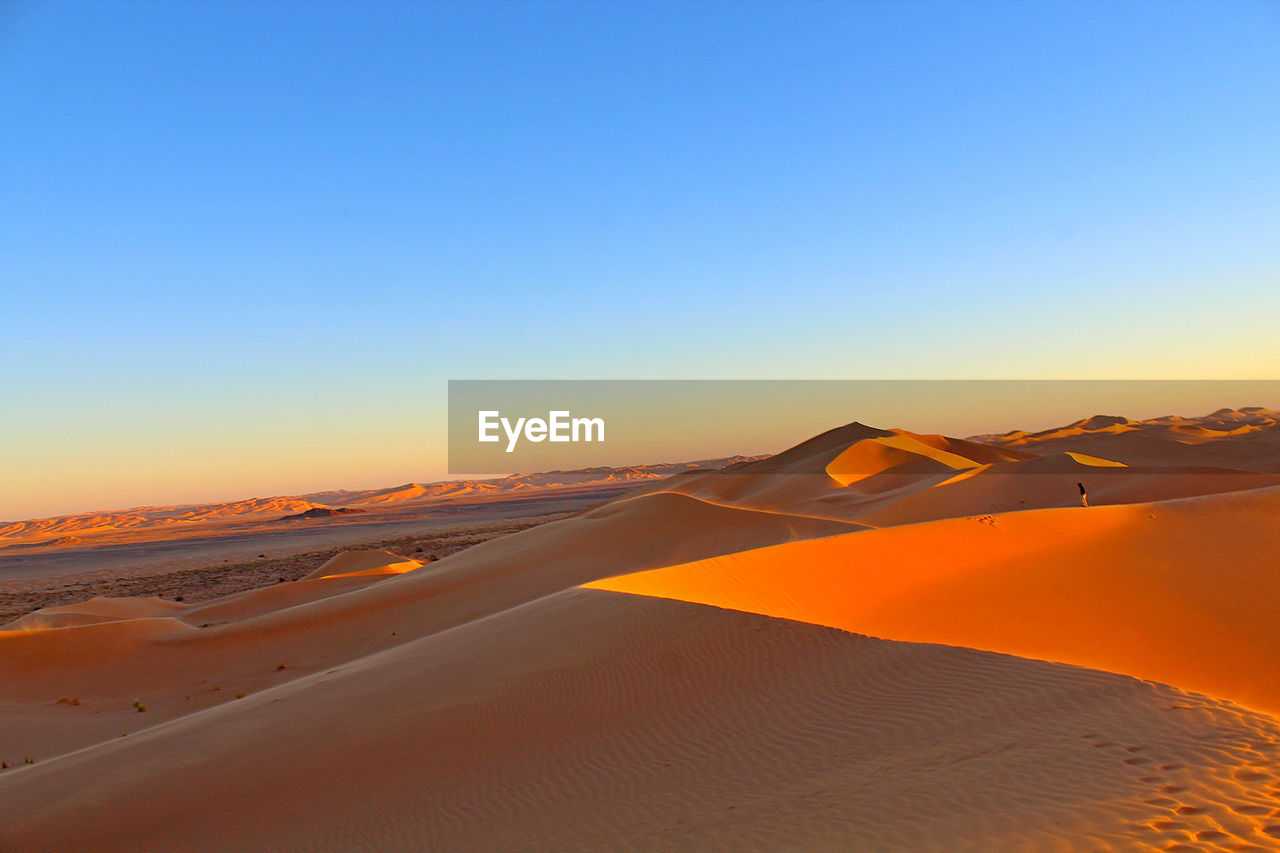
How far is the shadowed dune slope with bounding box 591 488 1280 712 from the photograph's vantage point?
951cm

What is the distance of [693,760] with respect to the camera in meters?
5.24

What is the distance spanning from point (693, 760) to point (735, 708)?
0.95 metres

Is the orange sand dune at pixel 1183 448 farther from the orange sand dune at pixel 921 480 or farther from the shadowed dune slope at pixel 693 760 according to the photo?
the shadowed dune slope at pixel 693 760

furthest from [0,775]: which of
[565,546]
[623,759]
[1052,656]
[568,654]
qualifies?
[565,546]

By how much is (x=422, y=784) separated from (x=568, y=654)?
9.01 feet

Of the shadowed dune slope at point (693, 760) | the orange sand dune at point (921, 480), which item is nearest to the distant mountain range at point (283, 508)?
the orange sand dune at point (921, 480)

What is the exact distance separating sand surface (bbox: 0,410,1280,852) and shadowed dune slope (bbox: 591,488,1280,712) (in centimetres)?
6

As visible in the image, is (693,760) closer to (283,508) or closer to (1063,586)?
(1063,586)

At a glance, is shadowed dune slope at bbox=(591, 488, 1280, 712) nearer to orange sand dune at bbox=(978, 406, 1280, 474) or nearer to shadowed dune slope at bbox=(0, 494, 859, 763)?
shadowed dune slope at bbox=(0, 494, 859, 763)

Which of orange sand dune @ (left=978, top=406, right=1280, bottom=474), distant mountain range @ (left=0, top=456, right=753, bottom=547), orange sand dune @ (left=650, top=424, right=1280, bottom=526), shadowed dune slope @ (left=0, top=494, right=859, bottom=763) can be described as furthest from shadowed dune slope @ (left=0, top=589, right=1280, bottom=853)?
distant mountain range @ (left=0, top=456, right=753, bottom=547)

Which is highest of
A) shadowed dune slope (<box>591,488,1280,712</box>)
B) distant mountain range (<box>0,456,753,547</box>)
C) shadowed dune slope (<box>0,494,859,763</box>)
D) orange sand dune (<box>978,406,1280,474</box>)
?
orange sand dune (<box>978,406,1280,474</box>)

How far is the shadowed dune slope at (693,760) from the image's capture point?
12.3ft

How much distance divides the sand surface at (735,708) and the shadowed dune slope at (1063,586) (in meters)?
0.06

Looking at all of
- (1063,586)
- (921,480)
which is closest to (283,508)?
(921,480)
